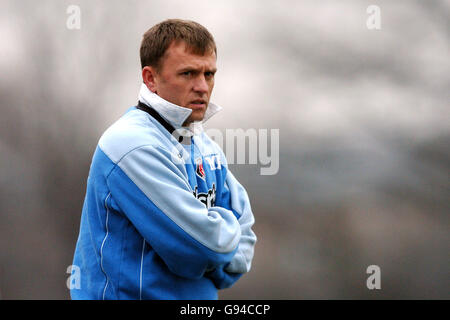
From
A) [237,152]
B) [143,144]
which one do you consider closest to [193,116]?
[143,144]

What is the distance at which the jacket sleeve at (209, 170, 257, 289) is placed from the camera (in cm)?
233

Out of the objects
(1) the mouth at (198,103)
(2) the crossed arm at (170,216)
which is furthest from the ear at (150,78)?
(2) the crossed arm at (170,216)

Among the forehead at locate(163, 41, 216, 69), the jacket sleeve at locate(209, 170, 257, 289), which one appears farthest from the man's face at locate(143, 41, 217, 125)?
the jacket sleeve at locate(209, 170, 257, 289)

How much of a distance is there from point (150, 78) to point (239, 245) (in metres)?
0.93

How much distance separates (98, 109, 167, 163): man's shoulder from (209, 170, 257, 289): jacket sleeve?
0.57 m

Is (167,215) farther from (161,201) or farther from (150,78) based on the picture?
(150,78)

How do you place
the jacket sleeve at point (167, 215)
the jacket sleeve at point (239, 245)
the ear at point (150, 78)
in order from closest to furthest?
1. the jacket sleeve at point (167, 215)
2. the jacket sleeve at point (239, 245)
3. the ear at point (150, 78)

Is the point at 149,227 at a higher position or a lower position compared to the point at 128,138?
lower

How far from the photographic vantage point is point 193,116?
2.47m

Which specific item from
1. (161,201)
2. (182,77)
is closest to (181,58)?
(182,77)

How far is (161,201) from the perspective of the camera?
6.97 ft

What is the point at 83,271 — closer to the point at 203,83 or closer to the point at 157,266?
the point at 157,266

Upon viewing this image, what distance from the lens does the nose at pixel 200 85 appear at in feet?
7.89

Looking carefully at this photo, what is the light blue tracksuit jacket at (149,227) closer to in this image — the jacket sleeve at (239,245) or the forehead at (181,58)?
the jacket sleeve at (239,245)
